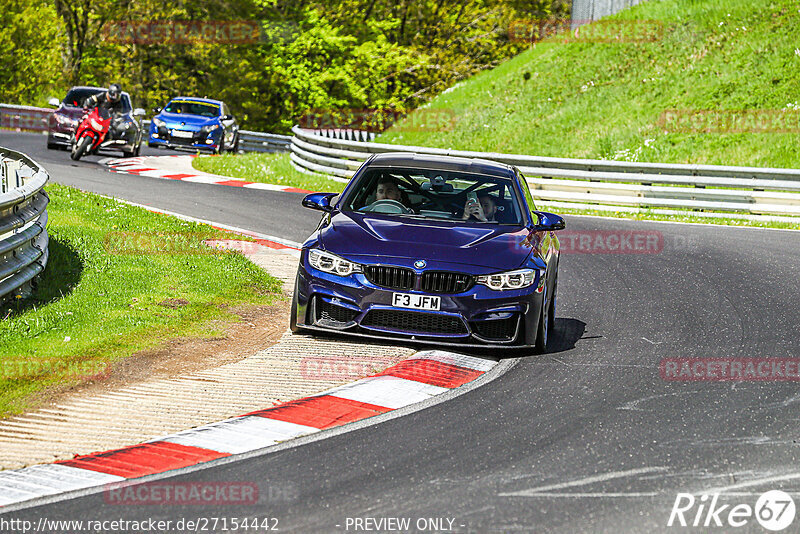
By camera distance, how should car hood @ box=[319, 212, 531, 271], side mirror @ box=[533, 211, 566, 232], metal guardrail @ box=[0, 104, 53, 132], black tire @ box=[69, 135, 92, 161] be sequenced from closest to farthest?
car hood @ box=[319, 212, 531, 271]
side mirror @ box=[533, 211, 566, 232]
black tire @ box=[69, 135, 92, 161]
metal guardrail @ box=[0, 104, 53, 132]

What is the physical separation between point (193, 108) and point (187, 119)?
3.87 feet

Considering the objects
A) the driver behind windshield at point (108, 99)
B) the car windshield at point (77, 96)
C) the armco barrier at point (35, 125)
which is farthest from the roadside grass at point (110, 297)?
the armco barrier at point (35, 125)

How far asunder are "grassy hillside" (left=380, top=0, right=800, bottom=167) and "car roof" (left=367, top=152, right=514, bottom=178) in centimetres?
1782

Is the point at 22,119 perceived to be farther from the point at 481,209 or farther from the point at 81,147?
the point at 481,209

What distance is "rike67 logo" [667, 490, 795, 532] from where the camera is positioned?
4895 millimetres

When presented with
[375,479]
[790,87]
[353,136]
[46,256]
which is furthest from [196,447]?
[353,136]

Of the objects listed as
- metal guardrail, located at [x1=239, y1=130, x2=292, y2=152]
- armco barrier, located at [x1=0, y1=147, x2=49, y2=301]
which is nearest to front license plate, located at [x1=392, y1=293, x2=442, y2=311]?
armco barrier, located at [x1=0, y1=147, x2=49, y2=301]

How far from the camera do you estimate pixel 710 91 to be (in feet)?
99.0

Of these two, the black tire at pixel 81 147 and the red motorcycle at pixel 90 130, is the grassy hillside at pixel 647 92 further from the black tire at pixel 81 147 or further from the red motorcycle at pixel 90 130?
the black tire at pixel 81 147

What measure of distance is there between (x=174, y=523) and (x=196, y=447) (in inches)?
46.4

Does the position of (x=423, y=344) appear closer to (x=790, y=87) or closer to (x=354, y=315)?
(x=354, y=315)

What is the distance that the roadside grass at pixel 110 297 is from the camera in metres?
7.54

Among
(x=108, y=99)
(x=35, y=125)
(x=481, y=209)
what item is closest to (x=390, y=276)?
(x=481, y=209)

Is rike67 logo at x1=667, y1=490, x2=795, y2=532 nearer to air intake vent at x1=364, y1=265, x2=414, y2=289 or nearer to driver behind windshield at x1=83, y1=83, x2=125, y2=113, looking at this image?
air intake vent at x1=364, y1=265, x2=414, y2=289
